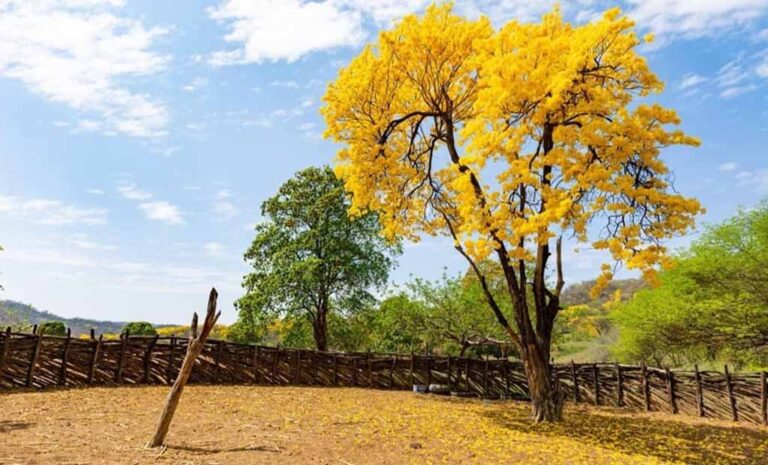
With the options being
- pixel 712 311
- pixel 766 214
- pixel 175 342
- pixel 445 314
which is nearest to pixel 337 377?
pixel 175 342

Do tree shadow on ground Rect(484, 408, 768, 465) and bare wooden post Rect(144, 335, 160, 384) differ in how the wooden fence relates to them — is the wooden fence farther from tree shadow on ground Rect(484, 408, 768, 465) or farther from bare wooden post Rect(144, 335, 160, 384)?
tree shadow on ground Rect(484, 408, 768, 465)

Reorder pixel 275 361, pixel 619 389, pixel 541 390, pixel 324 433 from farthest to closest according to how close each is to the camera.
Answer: pixel 619 389 < pixel 275 361 < pixel 541 390 < pixel 324 433

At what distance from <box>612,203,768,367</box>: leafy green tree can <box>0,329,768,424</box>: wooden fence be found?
3967 mm

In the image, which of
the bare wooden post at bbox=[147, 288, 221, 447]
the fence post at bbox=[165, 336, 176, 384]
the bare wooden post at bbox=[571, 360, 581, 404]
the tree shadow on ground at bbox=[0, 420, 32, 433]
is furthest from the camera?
the bare wooden post at bbox=[571, 360, 581, 404]

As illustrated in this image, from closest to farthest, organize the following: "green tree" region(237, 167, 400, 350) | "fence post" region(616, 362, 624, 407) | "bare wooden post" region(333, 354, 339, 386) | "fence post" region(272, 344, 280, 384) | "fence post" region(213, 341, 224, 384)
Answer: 1. "fence post" region(213, 341, 224, 384)
2. "fence post" region(272, 344, 280, 384)
3. "fence post" region(616, 362, 624, 407)
4. "bare wooden post" region(333, 354, 339, 386)
5. "green tree" region(237, 167, 400, 350)

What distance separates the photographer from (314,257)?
21.5 m

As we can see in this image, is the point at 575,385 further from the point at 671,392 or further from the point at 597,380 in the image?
the point at 671,392

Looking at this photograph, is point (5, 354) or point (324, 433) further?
point (5, 354)

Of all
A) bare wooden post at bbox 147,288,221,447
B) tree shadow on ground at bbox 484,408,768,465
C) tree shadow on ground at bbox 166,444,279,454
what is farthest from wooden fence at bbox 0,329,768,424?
tree shadow on ground at bbox 166,444,279,454

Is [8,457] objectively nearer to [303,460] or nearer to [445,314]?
[303,460]

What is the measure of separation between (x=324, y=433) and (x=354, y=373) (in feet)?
28.2

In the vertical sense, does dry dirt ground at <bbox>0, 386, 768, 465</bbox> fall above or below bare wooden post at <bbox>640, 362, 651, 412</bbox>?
below

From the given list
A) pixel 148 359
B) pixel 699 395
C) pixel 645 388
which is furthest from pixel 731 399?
pixel 148 359

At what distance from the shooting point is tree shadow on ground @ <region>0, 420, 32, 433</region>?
25.5 ft
